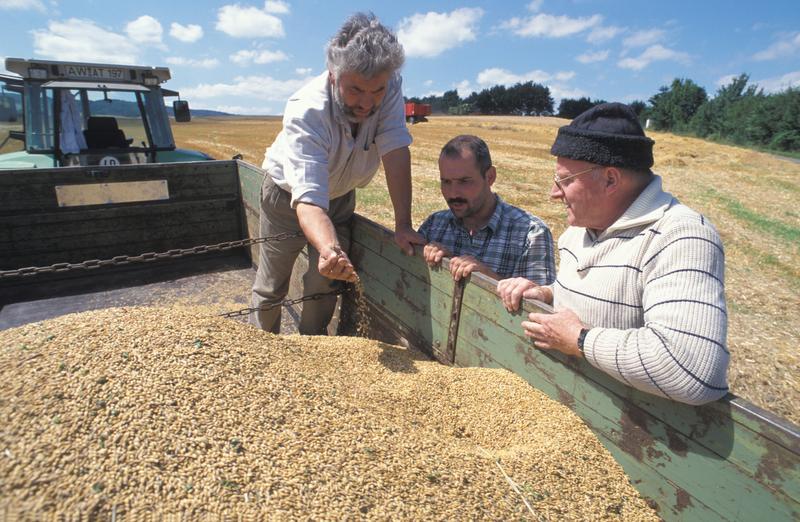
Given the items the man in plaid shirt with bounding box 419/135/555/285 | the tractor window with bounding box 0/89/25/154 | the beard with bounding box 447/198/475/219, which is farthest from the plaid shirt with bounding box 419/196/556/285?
the tractor window with bounding box 0/89/25/154

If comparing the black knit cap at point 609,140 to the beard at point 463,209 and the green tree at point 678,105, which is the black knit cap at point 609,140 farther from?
the green tree at point 678,105

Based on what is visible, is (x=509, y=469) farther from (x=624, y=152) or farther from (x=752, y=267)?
(x=752, y=267)

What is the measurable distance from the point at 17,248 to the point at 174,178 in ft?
4.76

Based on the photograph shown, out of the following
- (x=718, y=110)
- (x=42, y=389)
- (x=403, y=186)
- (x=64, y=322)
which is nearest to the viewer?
(x=42, y=389)

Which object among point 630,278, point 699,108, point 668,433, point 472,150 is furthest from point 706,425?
point 699,108

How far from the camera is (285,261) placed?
3.42 m

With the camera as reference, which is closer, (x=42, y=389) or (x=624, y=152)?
(x=42, y=389)

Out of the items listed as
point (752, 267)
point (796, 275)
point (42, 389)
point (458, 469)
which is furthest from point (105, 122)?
point (796, 275)

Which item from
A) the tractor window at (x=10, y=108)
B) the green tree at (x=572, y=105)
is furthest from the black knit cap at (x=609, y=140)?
the green tree at (x=572, y=105)

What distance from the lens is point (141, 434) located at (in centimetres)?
145

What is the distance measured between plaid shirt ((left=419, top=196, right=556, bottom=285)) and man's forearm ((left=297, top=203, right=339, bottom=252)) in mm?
832

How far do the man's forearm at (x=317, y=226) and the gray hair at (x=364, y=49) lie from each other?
0.69 metres

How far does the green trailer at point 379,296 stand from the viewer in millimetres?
1396

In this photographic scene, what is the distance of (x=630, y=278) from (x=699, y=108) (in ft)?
190
